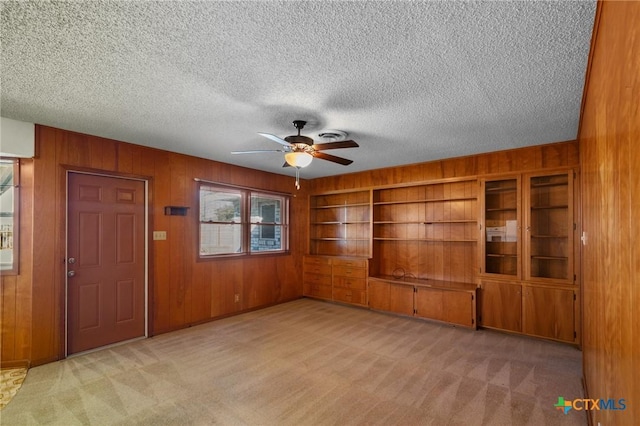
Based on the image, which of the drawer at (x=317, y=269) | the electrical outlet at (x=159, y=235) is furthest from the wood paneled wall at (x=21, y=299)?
the drawer at (x=317, y=269)

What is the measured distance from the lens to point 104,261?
3.78 m

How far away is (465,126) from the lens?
10.8 ft

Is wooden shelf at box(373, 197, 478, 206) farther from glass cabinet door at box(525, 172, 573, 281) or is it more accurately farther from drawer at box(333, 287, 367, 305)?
drawer at box(333, 287, 367, 305)

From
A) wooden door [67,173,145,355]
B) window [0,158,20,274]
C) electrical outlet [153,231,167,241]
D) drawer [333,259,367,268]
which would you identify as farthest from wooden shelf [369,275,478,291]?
window [0,158,20,274]

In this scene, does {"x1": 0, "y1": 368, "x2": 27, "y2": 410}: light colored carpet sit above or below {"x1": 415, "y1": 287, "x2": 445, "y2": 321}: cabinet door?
below

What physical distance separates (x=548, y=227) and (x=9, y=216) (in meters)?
6.49

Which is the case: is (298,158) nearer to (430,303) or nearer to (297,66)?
(297,66)

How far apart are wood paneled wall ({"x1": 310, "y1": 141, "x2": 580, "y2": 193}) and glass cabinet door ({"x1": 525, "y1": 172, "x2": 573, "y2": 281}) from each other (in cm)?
22

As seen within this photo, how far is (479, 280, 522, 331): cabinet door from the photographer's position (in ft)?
13.3

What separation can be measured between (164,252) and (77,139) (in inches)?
68.9

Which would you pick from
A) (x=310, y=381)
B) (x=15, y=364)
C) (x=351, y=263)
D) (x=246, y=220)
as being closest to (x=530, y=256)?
(x=351, y=263)

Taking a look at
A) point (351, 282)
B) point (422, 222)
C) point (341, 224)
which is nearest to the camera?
point (422, 222)

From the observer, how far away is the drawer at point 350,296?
219 inches

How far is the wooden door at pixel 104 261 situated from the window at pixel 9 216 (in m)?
0.45
